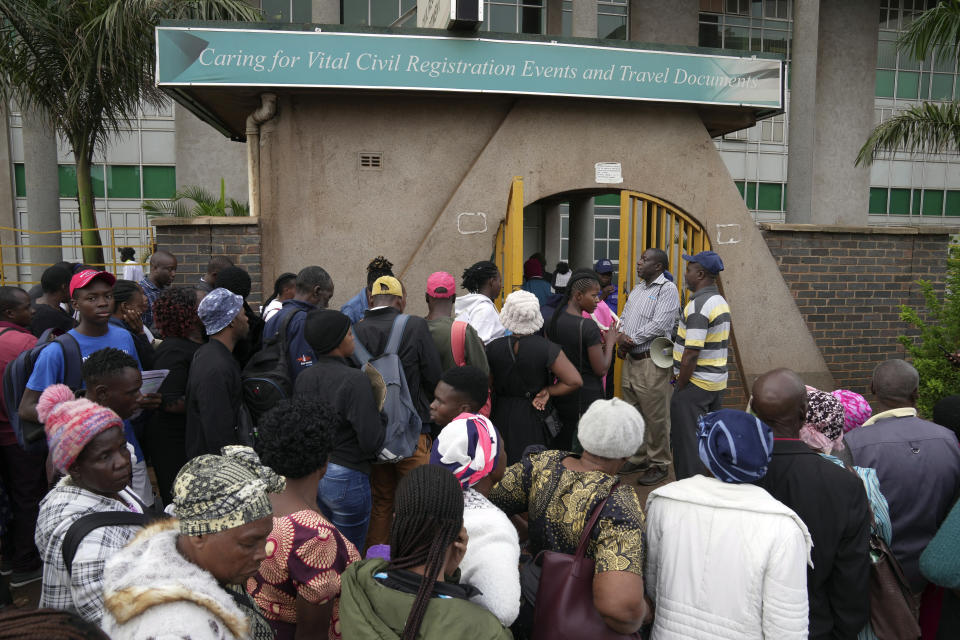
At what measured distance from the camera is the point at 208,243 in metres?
6.36

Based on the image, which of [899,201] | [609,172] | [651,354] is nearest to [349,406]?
[651,354]

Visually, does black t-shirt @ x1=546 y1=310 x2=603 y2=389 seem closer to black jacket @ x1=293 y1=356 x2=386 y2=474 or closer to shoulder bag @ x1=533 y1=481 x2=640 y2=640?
black jacket @ x1=293 y1=356 x2=386 y2=474

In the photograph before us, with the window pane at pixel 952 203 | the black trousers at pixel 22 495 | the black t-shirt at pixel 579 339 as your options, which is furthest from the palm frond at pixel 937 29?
the window pane at pixel 952 203

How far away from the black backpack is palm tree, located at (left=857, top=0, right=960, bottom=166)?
33.2 ft

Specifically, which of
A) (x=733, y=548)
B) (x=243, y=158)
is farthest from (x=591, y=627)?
(x=243, y=158)

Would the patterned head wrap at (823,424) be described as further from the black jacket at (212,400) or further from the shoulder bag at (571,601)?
the black jacket at (212,400)

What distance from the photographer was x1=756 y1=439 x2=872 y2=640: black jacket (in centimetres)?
233

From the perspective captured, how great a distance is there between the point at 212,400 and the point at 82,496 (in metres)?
1.11

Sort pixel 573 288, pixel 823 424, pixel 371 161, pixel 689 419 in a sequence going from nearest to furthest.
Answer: pixel 823 424 → pixel 689 419 → pixel 573 288 → pixel 371 161

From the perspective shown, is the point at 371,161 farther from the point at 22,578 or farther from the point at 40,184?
the point at 40,184

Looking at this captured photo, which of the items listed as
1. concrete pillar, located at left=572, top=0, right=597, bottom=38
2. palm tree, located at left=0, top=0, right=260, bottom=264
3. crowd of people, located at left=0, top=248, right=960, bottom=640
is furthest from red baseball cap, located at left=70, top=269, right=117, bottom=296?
concrete pillar, located at left=572, top=0, right=597, bottom=38

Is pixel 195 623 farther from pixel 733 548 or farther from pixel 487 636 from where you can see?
pixel 733 548

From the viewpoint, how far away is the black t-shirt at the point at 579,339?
16.5 ft

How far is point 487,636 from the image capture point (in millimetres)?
1679
